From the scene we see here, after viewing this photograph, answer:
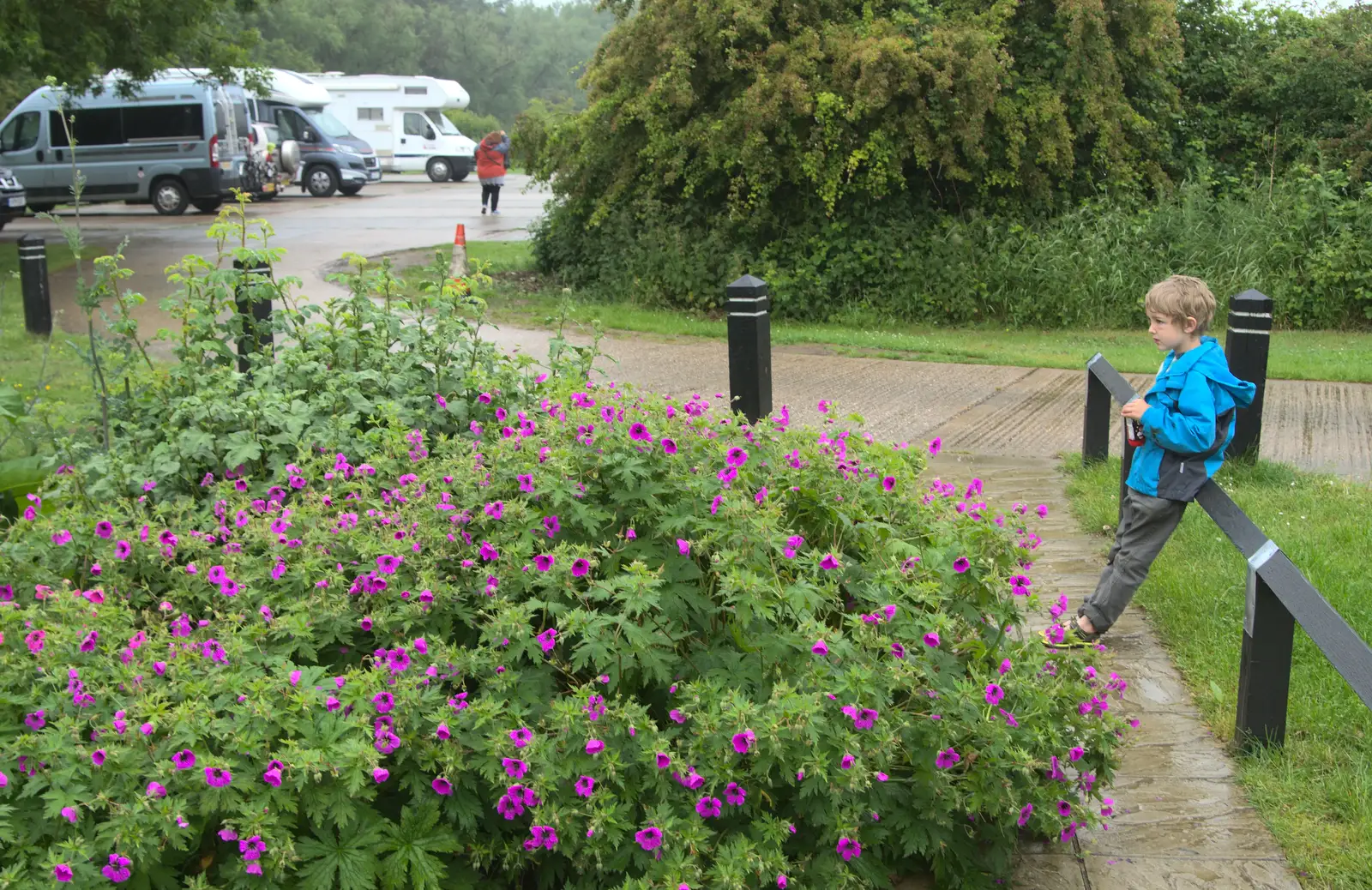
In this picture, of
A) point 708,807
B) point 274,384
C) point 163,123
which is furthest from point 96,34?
point 708,807

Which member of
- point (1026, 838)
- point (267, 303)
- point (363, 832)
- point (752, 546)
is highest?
point (267, 303)

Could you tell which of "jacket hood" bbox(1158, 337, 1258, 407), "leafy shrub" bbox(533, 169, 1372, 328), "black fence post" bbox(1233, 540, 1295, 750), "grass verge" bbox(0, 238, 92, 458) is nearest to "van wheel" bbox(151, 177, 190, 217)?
"grass verge" bbox(0, 238, 92, 458)

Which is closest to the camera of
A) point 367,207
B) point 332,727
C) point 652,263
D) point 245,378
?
point 332,727

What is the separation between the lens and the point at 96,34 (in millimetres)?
15305

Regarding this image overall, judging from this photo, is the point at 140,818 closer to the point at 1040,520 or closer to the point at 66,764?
the point at 66,764

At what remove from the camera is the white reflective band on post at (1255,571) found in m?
3.56

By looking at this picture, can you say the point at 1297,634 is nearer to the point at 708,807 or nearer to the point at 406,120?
the point at 708,807

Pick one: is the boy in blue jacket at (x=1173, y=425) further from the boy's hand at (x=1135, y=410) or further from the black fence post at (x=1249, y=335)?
the black fence post at (x=1249, y=335)

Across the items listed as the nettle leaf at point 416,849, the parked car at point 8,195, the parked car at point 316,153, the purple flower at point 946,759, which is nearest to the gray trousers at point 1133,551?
the purple flower at point 946,759

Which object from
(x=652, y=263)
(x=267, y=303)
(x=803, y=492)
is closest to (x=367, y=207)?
(x=652, y=263)

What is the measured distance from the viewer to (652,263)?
13977 mm

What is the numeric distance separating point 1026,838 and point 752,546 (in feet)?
3.98

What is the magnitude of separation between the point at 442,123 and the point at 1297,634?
40.3 metres

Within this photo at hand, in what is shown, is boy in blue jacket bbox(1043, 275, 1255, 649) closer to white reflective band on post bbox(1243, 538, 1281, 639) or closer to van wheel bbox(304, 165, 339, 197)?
white reflective band on post bbox(1243, 538, 1281, 639)
